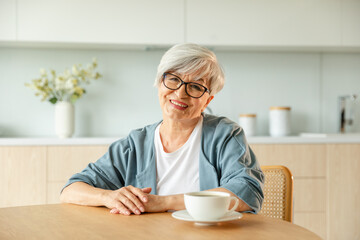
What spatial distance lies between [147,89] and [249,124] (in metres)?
0.88

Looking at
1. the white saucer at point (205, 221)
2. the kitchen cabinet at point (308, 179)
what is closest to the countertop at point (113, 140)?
the kitchen cabinet at point (308, 179)

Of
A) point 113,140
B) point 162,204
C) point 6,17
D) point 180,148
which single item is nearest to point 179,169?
point 180,148

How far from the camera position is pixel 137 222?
1.15 m

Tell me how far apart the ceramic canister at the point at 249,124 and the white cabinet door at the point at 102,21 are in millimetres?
813

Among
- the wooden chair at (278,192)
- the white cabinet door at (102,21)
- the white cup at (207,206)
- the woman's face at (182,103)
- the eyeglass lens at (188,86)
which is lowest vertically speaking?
the wooden chair at (278,192)

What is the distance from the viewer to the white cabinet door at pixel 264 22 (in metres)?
3.38

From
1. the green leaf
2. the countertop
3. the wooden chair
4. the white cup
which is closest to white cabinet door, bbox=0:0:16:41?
the green leaf

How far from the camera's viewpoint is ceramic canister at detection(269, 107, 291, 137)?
362 centimetres

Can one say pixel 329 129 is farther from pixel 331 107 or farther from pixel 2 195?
pixel 2 195

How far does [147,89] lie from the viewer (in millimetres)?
3754

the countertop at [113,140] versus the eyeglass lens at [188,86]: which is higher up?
the eyeglass lens at [188,86]

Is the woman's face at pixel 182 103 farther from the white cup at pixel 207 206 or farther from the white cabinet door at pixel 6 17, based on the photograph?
the white cabinet door at pixel 6 17

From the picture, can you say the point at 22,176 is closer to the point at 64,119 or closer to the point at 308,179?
the point at 64,119

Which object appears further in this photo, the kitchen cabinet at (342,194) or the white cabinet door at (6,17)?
the kitchen cabinet at (342,194)
